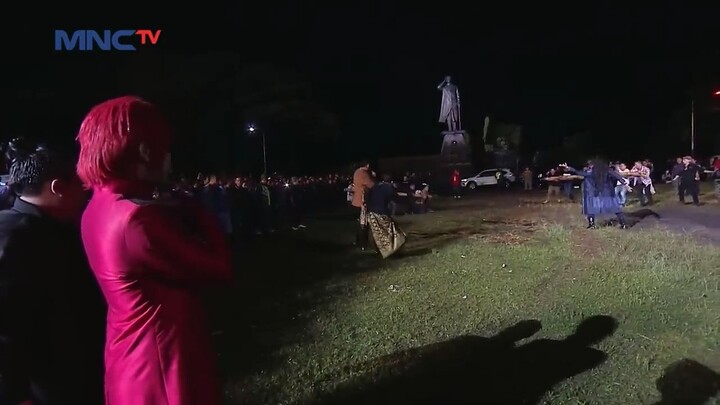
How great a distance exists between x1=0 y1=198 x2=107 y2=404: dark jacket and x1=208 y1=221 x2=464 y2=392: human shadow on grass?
2227 millimetres

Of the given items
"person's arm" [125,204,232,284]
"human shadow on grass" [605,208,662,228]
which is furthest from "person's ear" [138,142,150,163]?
"human shadow on grass" [605,208,662,228]

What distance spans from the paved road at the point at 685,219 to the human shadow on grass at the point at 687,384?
742 centimetres

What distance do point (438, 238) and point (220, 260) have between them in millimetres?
12817

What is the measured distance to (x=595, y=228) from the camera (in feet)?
50.2

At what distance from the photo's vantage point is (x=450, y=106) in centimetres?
3809

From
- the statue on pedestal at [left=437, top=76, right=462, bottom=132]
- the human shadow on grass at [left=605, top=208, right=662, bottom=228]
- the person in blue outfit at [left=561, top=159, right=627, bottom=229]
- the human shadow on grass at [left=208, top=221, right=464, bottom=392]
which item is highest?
the statue on pedestal at [left=437, top=76, right=462, bottom=132]

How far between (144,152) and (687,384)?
4806 mm

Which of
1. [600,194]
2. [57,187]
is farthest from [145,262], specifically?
[600,194]

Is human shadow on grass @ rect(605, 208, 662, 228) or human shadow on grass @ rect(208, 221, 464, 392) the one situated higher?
human shadow on grass @ rect(208, 221, 464, 392)

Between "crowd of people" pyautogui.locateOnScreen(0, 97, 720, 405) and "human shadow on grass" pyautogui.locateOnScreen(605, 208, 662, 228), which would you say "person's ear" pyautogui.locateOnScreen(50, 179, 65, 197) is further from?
"human shadow on grass" pyautogui.locateOnScreen(605, 208, 662, 228)

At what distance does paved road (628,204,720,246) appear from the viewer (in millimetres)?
13977

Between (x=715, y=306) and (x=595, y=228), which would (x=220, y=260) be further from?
(x=595, y=228)

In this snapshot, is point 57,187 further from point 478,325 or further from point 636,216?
point 636,216

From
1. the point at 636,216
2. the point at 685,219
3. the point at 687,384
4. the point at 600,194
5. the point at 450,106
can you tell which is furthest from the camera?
the point at 450,106
